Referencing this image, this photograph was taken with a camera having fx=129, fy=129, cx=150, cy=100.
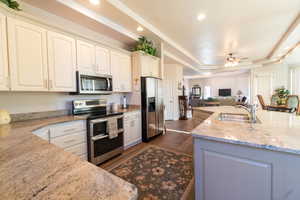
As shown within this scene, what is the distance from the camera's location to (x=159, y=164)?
2.35 metres

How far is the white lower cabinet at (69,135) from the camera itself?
1796mm

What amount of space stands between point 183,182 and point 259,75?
7.62m

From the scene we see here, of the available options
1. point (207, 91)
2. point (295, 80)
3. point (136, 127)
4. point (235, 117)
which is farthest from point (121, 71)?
point (207, 91)

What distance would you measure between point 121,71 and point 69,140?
189 centimetres

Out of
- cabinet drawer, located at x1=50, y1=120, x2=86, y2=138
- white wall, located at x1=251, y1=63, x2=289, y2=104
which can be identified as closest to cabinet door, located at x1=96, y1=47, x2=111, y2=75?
cabinet drawer, located at x1=50, y1=120, x2=86, y2=138

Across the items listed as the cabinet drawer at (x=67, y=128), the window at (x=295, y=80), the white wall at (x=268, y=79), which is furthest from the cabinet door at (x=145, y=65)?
the window at (x=295, y=80)

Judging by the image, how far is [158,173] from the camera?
209 centimetres

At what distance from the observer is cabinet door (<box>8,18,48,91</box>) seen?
1683mm

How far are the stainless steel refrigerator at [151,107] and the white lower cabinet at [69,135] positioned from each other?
1.57m

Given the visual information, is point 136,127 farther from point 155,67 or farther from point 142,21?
point 142,21

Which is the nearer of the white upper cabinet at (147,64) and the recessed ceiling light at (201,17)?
the recessed ceiling light at (201,17)

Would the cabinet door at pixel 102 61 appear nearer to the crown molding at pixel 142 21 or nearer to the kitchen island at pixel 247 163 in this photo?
the crown molding at pixel 142 21

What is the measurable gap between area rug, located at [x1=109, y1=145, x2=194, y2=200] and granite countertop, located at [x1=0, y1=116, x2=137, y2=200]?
4.39ft

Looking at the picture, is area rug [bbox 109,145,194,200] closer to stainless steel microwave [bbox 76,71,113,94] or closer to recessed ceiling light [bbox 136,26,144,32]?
stainless steel microwave [bbox 76,71,113,94]
